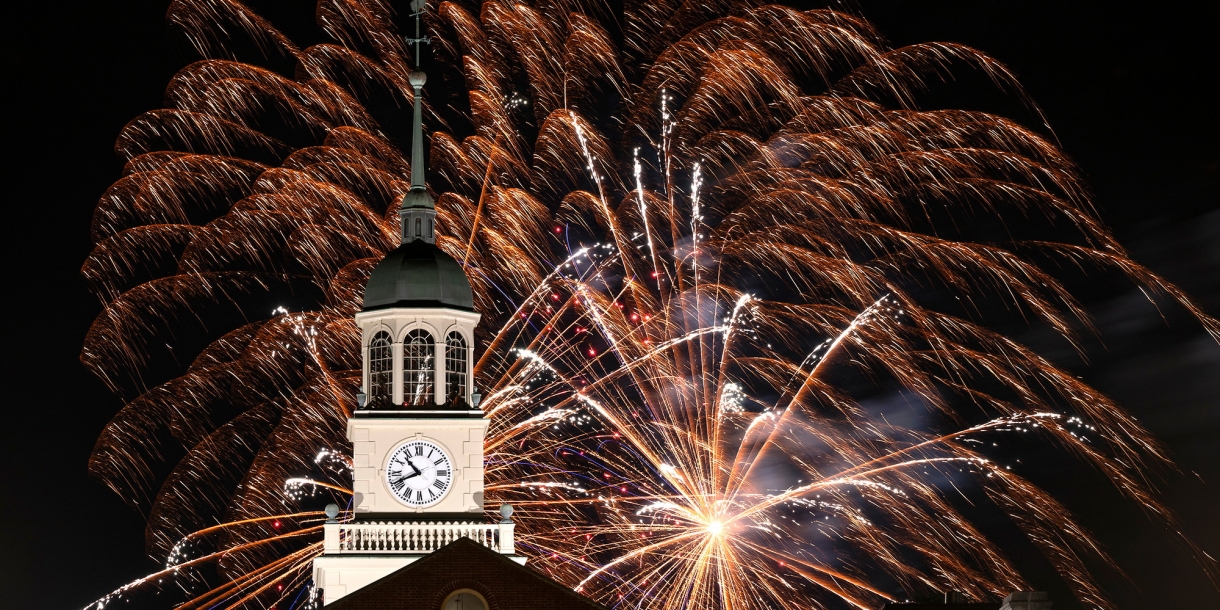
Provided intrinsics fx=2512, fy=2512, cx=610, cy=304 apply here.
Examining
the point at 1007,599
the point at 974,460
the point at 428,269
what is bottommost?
the point at 1007,599

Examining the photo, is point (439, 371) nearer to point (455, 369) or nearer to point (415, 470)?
point (455, 369)

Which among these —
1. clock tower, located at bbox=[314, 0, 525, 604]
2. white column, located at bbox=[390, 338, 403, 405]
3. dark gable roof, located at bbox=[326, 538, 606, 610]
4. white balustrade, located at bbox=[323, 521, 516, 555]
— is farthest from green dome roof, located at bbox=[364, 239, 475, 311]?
dark gable roof, located at bbox=[326, 538, 606, 610]

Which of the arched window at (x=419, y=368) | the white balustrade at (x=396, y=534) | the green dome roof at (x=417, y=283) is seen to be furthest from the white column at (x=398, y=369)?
the white balustrade at (x=396, y=534)

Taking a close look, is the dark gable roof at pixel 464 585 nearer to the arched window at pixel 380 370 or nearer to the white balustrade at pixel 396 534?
the white balustrade at pixel 396 534

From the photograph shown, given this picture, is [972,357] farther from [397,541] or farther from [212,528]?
[212,528]

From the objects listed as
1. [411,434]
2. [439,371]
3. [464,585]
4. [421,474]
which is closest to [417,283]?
[439,371]

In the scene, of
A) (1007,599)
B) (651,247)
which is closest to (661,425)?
(651,247)

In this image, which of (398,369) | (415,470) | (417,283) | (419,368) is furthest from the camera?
(419,368)
